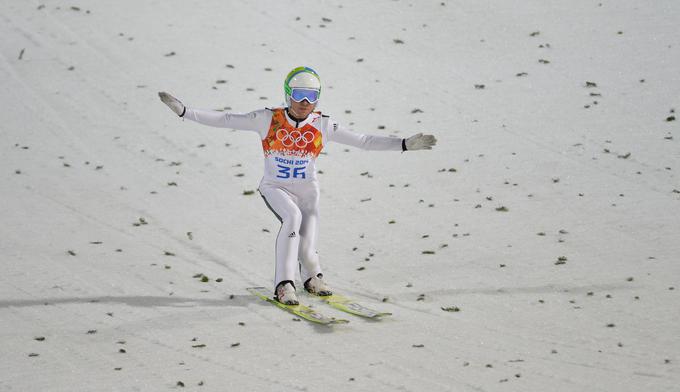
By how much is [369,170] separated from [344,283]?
11.1 ft

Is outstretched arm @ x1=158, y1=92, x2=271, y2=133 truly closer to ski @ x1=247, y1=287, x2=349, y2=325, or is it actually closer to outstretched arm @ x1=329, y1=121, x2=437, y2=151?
outstretched arm @ x1=329, y1=121, x2=437, y2=151

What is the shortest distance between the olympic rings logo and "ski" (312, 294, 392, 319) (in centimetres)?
135

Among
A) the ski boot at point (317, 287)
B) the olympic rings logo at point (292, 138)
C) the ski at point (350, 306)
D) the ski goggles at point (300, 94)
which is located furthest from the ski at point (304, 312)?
the ski goggles at point (300, 94)

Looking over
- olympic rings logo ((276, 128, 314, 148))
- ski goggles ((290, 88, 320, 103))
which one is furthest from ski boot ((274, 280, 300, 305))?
ski goggles ((290, 88, 320, 103))

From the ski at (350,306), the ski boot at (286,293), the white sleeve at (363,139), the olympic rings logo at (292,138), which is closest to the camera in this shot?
the ski at (350,306)

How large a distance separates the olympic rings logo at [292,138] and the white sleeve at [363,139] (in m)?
0.26

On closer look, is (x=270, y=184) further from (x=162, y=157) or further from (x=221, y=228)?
(x=162, y=157)

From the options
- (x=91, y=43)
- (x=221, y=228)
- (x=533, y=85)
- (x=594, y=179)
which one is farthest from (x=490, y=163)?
(x=91, y=43)

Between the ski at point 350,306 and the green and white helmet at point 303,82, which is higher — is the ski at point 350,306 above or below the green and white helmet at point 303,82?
below

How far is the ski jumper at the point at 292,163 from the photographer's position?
31.7 feet

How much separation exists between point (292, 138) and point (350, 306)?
1.52 meters

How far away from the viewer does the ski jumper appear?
9656mm

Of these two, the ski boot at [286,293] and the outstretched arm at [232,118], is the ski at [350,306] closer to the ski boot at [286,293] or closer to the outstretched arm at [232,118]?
the ski boot at [286,293]

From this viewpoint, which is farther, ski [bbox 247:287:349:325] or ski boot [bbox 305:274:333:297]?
ski boot [bbox 305:274:333:297]
